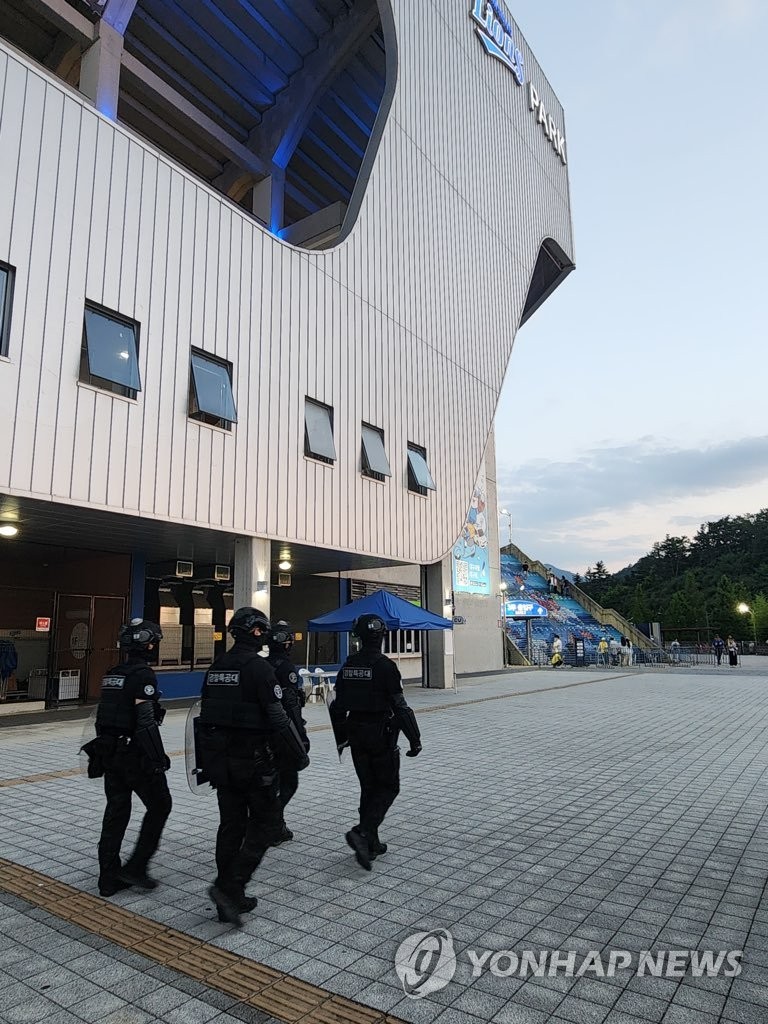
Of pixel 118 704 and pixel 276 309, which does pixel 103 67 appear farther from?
pixel 118 704

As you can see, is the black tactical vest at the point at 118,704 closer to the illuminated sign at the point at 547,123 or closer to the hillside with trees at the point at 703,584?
the illuminated sign at the point at 547,123

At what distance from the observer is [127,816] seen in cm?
484

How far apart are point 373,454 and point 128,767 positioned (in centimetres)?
1314

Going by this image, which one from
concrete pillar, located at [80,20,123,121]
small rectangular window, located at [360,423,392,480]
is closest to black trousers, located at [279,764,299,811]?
small rectangular window, located at [360,423,392,480]

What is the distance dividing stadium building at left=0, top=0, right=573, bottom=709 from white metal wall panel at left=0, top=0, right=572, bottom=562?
0.19ft

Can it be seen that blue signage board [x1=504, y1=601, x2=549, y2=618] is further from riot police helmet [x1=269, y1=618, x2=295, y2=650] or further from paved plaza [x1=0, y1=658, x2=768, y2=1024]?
riot police helmet [x1=269, y1=618, x2=295, y2=650]

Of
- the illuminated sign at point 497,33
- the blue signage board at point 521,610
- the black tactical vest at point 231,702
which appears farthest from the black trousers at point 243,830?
the blue signage board at point 521,610

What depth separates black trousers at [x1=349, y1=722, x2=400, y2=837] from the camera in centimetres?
543

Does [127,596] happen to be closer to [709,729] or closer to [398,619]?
[398,619]

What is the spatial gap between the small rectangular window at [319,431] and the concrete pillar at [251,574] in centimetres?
253

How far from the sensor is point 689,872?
520 centimetres

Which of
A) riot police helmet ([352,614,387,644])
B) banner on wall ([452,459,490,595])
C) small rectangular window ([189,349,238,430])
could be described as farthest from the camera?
banner on wall ([452,459,490,595])

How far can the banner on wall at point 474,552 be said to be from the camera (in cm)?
3037

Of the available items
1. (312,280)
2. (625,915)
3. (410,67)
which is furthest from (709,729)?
→ (410,67)
